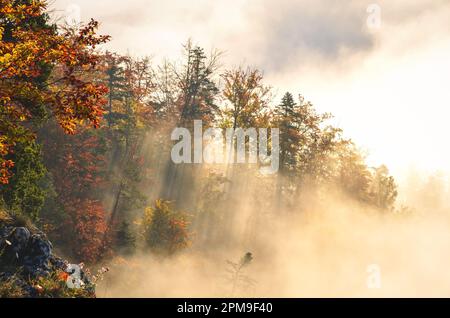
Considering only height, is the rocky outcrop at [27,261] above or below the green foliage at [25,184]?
below

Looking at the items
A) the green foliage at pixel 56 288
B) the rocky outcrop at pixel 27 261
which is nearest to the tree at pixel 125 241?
the rocky outcrop at pixel 27 261

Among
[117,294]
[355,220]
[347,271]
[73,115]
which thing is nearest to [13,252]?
[73,115]

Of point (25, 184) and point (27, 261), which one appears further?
point (25, 184)

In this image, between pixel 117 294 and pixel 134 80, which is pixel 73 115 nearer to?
pixel 117 294

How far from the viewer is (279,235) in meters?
43.3

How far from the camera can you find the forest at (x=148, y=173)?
13.5 meters

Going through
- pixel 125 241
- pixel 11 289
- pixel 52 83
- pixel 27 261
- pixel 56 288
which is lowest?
pixel 125 241

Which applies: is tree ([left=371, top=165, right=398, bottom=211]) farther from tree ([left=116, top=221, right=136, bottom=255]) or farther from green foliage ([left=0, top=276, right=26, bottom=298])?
green foliage ([left=0, top=276, right=26, bottom=298])

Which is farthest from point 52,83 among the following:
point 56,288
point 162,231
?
point 162,231

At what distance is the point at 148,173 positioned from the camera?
39344mm

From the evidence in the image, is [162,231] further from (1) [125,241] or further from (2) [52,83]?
(2) [52,83]

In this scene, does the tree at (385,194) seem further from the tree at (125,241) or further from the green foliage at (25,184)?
the green foliage at (25,184)

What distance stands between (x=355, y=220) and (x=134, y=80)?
3193 cm
